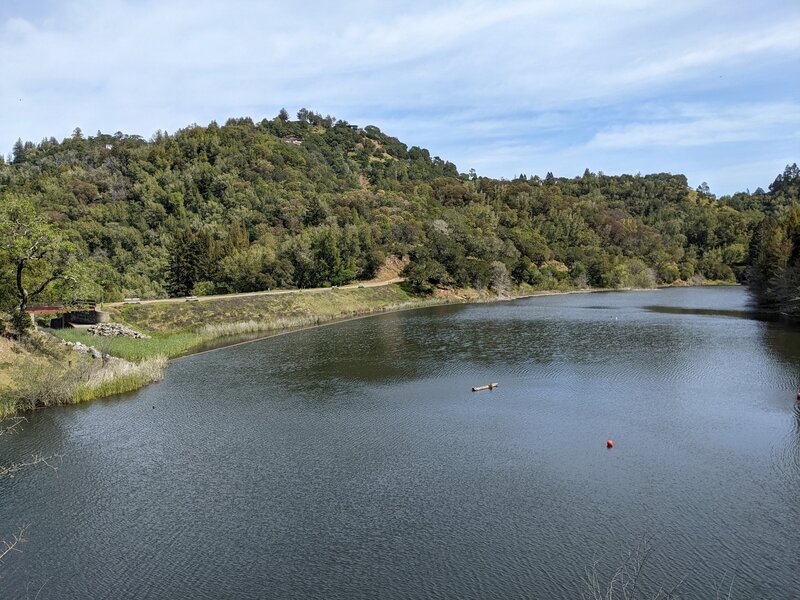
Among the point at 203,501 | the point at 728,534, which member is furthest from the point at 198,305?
the point at 728,534

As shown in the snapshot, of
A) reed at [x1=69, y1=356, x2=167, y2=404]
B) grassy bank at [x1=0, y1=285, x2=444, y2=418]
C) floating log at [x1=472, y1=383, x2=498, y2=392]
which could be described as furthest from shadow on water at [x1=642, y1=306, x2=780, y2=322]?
reed at [x1=69, y1=356, x2=167, y2=404]

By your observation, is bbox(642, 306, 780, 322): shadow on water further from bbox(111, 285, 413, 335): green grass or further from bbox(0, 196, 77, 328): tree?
bbox(0, 196, 77, 328): tree

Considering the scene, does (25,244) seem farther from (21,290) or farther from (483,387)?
(483,387)

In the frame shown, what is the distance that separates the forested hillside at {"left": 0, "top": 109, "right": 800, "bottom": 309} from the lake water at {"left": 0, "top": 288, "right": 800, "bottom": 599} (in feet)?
64.2

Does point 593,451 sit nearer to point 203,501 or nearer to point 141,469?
point 203,501

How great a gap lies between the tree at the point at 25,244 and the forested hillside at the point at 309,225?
2.04 metres

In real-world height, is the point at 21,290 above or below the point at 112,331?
above

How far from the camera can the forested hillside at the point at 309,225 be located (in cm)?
9275

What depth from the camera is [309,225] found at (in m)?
121

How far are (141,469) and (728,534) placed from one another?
71.9ft

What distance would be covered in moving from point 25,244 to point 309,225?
84991 millimetres

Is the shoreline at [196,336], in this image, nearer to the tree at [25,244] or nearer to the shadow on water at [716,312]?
the tree at [25,244]

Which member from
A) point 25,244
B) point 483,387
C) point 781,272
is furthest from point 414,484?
point 781,272

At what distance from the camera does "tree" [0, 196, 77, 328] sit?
122 feet
